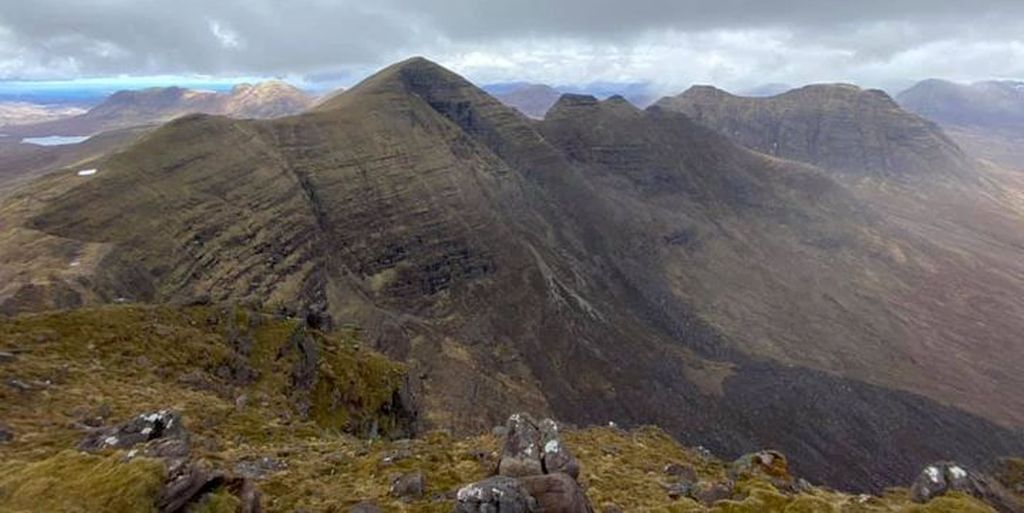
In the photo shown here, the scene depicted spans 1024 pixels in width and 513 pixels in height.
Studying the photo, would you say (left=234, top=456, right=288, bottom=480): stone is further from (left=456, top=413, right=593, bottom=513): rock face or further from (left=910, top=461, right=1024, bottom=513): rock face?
(left=910, top=461, right=1024, bottom=513): rock face

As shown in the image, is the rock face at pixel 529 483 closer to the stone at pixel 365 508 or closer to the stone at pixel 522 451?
the stone at pixel 522 451

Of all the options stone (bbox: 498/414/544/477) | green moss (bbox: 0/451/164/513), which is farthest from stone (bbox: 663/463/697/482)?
green moss (bbox: 0/451/164/513)

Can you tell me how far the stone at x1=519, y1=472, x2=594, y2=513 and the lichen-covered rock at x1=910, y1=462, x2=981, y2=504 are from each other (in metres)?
21.7

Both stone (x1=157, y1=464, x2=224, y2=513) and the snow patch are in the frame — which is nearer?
stone (x1=157, y1=464, x2=224, y2=513)

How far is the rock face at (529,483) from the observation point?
24.3 m

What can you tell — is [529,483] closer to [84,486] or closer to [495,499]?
[495,499]

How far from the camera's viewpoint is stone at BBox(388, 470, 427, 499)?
2980 cm

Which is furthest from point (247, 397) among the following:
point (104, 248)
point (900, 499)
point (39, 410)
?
point (104, 248)

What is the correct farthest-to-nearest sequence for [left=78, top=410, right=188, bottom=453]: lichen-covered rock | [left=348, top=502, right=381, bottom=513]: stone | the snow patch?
the snow patch → [left=78, top=410, right=188, bottom=453]: lichen-covered rock → [left=348, top=502, right=381, bottom=513]: stone

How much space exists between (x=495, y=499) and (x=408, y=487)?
290 inches

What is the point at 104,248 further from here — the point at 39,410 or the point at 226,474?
the point at 226,474

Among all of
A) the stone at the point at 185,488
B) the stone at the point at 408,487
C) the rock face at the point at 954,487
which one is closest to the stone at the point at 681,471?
the rock face at the point at 954,487

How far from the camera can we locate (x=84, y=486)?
806 inches

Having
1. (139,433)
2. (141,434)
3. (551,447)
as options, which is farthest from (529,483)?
(139,433)
